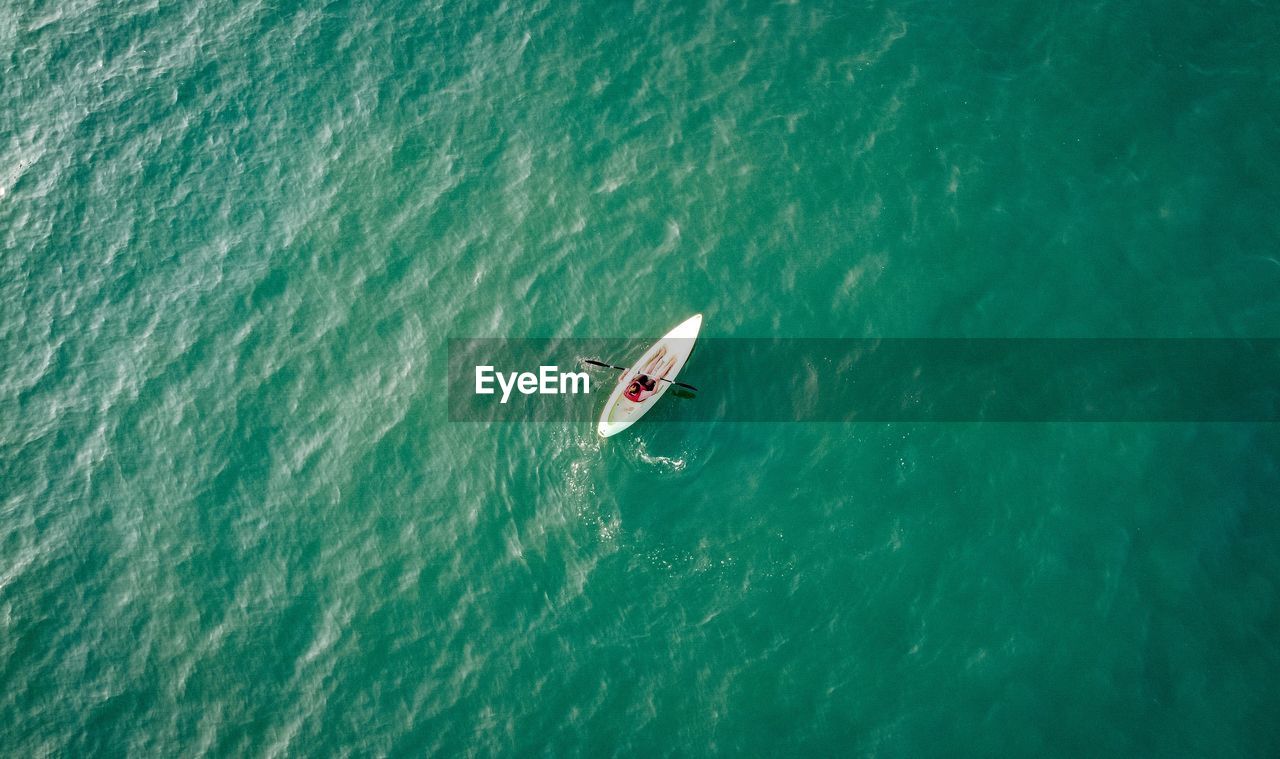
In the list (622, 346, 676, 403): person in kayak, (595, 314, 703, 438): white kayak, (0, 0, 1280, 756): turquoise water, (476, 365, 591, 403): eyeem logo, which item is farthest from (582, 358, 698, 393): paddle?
(0, 0, 1280, 756): turquoise water

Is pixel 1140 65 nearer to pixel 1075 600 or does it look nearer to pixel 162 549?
pixel 1075 600

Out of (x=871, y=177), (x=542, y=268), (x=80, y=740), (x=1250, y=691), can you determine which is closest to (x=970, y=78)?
(x=871, y=177)

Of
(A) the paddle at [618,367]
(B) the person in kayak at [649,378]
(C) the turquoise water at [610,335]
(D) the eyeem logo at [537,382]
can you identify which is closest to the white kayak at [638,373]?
(B) the person in kayak at [649,378]

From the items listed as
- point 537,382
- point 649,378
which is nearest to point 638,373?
point 649,378

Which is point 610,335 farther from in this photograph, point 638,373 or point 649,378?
point 649,378

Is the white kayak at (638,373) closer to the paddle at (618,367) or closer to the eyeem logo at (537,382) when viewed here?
the paddle at (618,367)

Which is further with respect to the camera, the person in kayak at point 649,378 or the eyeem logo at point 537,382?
the eyeem logo at point 537,382

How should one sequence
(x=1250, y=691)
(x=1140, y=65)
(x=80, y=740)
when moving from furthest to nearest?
(x=1140, y=65) < (x=80, y=740) < (x=1250, y=691)
